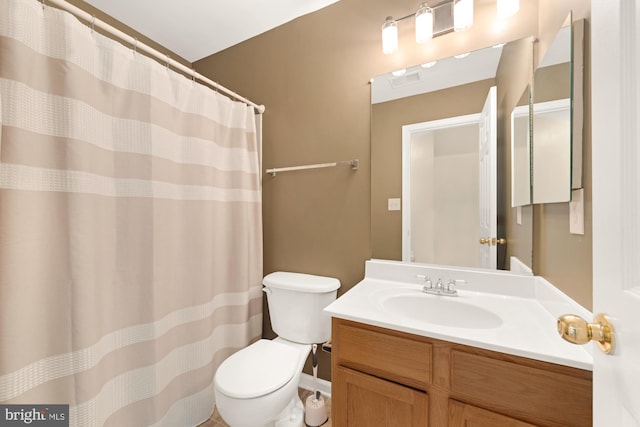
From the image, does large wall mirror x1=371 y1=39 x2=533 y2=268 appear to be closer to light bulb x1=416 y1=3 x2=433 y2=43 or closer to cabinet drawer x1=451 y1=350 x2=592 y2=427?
light bulb x1=416 y1=3 x2=433 y2=43

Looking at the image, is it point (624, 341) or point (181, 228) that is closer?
point (624, 341)

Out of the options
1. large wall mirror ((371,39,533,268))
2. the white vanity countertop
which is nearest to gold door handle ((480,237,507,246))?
large wall mirror ((371,39,533,268))

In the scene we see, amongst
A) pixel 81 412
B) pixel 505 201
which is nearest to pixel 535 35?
pixel 505 201

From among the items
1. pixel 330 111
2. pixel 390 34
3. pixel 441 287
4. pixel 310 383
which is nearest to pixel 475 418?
pixel 441 287

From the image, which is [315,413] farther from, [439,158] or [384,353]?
[439,158]

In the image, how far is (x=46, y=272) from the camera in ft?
3.12

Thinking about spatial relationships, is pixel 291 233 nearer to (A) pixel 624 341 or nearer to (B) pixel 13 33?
(B) pixel 13 33

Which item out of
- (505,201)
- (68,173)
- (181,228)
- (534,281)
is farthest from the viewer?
(181,228)

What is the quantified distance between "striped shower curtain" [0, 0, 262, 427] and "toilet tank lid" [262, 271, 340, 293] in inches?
9.1

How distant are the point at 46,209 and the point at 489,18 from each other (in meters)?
2.02

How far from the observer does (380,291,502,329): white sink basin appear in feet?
3.73

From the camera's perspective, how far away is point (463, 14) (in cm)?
128

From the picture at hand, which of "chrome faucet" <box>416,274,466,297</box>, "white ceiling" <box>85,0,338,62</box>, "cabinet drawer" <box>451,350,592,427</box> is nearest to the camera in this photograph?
"cabinet drawer" <box>451,350,592,427</box>

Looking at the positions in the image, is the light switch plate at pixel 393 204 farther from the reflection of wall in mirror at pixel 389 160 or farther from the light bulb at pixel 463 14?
the light bulb at pixel 463 14
